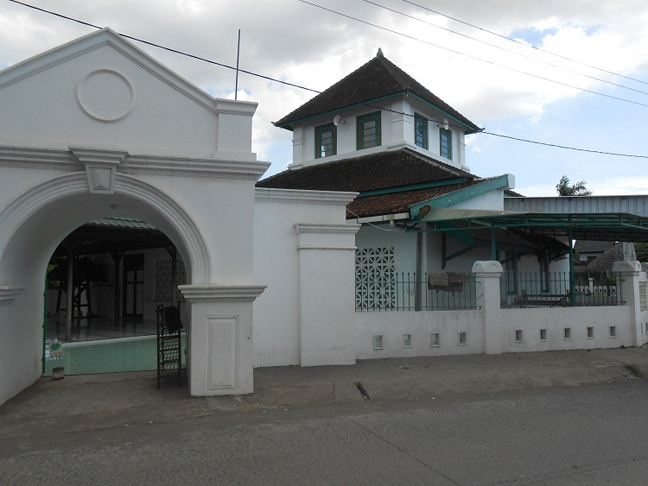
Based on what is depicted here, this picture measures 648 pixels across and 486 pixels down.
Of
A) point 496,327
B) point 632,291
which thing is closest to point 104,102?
point 496,327

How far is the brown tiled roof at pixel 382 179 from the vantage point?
11.6 meters

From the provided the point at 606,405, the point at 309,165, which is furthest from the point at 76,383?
the point at 309,165

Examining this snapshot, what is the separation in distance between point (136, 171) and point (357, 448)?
13.8 ft

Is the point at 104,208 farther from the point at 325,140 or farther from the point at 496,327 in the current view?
the point at 325,140

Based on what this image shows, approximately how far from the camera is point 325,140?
17609mm

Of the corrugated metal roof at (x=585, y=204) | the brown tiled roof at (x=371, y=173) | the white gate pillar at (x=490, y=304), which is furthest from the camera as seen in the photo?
the corrugated metal roof at (x=585, y=204)

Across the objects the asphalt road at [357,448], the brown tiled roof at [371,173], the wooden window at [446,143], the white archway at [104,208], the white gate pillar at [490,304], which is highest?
the wooden window at [446,143]

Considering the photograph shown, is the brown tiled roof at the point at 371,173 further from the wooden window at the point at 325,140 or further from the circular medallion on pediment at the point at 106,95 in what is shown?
the circular medallion on pediment at the point at 106,95

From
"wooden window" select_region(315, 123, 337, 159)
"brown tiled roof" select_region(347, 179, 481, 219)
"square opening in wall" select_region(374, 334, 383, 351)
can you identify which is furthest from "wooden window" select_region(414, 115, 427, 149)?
"square opening in wall" select_region(374, 334, 383, 351)

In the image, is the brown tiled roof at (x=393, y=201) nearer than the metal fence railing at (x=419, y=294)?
No

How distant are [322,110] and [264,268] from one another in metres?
10.3

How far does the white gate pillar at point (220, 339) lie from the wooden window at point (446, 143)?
499 inches

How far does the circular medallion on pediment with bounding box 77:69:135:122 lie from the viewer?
646 cm

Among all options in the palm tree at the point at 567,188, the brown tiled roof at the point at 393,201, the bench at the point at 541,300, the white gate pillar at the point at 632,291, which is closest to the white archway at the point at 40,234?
the brown tiled roof at the point at 393,201
